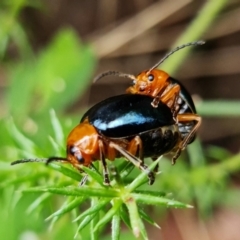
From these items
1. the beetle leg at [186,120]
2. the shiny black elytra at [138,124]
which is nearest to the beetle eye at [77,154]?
the shiny black elytra at [138,124]

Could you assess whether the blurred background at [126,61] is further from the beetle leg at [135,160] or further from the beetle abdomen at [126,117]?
the beetle leg at [135,160]

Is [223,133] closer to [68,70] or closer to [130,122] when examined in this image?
[68,70]

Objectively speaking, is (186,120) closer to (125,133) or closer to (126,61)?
(125,133)

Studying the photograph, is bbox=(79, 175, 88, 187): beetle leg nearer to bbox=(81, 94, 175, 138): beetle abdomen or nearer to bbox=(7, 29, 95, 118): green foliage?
bbox=(81, 94, 175, 138): beetle abdomen

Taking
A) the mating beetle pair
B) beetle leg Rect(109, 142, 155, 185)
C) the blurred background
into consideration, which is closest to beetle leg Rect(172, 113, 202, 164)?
the mating beetle pair

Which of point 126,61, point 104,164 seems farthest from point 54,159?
point 126,61

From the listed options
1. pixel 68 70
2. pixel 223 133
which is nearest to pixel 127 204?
pixel 68 70
